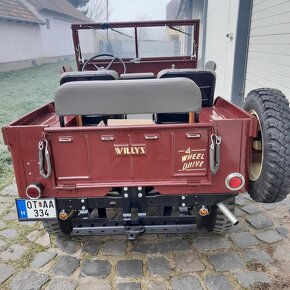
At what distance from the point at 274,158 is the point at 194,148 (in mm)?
562

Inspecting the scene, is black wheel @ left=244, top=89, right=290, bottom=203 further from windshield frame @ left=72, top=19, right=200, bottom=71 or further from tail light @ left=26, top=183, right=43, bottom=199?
windshield frame @ left=72, top=19, right=200, bottom=71

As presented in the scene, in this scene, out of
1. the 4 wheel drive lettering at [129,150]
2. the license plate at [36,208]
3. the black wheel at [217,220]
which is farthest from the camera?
the black wheel at [217,220]

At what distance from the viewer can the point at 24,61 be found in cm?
2077

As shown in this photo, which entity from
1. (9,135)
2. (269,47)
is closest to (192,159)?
(9,135)

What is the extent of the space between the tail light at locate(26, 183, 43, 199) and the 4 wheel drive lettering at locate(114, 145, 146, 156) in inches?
24.7

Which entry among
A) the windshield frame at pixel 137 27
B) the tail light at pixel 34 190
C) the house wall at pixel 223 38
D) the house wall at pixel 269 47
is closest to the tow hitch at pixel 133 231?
the tail light at pixel 34 190

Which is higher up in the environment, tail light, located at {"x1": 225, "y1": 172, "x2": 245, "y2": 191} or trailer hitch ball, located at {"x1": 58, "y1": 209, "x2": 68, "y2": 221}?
tail light, located at {"x1": 225, "y1": 172, "x2": 245, "y2": 191}

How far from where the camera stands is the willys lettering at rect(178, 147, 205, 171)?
226 centimetres

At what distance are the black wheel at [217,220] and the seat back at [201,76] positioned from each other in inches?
44.7

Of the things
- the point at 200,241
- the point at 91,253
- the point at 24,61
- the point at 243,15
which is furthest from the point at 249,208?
the point at 24,61

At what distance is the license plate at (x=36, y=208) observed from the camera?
2379mm

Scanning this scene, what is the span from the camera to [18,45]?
2014 centimetres

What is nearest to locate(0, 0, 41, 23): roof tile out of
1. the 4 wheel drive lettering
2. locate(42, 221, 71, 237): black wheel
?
locate(42, 221, 71, 237): black wheel

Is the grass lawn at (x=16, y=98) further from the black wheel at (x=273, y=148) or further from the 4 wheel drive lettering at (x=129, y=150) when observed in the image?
the black wheel at (x=273, y=148)
